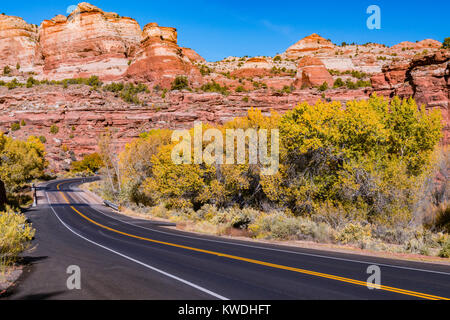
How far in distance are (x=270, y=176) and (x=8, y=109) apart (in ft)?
269

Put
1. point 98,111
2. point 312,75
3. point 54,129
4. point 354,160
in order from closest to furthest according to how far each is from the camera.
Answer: point 354,160 → point 54,129 → point 98,111 → point 312,75

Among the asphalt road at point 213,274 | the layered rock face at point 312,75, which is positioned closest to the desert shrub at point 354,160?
the asphalt road at point 213,274

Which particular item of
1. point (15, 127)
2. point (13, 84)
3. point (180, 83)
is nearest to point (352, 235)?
point (180, 83)

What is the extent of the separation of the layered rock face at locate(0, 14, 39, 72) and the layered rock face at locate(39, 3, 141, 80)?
7919 mm

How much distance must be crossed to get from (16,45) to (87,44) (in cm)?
3450

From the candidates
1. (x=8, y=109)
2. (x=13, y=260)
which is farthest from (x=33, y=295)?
(x=8, y=109)

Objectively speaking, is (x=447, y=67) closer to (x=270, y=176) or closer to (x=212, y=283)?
(x=270, y=176)

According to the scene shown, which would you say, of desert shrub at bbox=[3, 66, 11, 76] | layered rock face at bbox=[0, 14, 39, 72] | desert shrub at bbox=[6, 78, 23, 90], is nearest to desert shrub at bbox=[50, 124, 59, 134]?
desert shrub at bbox=[6, 78, 23, 90]

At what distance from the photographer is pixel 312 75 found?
260 ft

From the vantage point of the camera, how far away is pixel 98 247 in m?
14.5

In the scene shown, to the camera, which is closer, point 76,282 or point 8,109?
point 76,282

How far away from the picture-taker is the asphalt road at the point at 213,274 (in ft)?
23.0

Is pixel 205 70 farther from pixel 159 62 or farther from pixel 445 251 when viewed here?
pixel 445 251

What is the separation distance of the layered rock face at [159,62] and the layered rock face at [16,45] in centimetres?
4759
